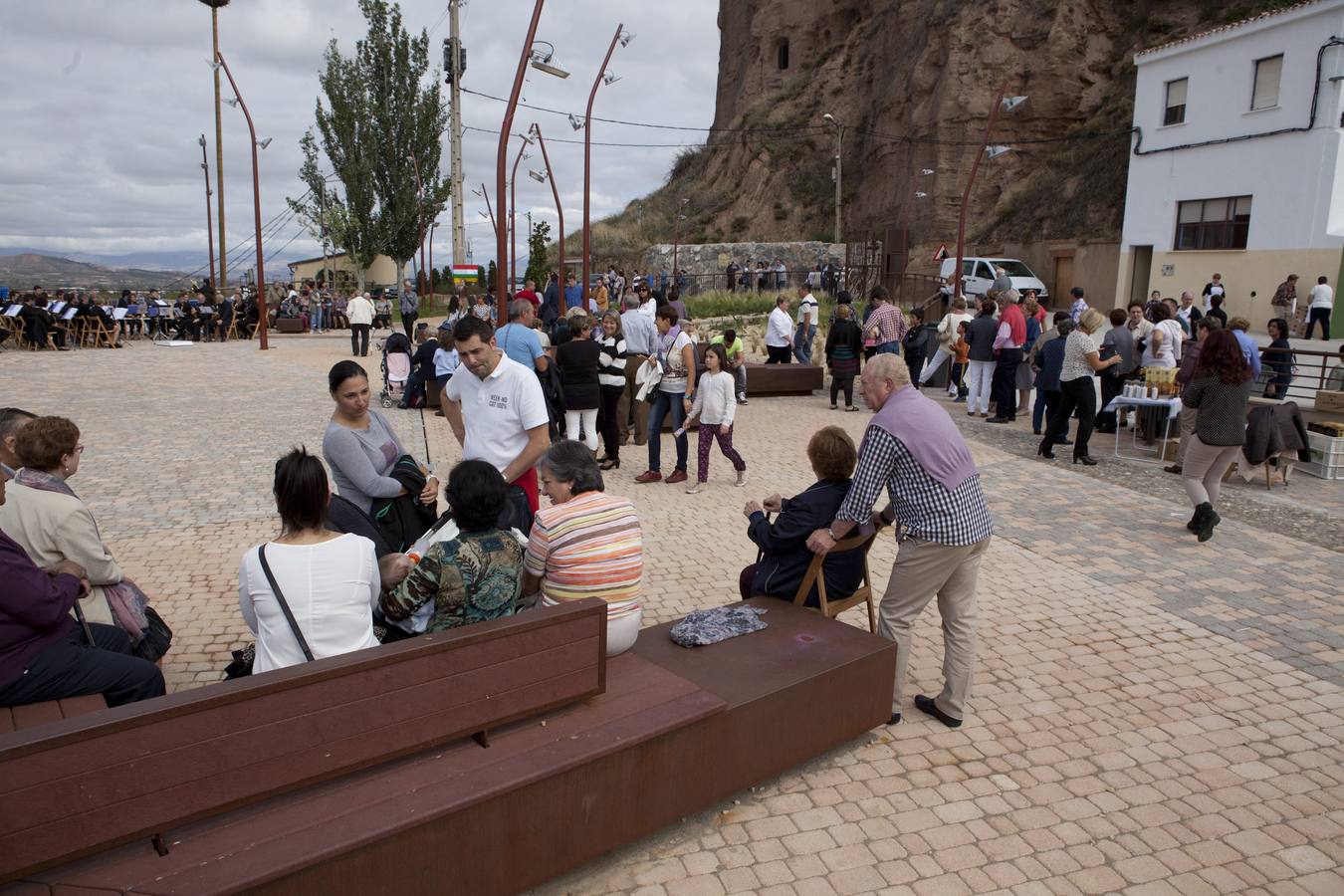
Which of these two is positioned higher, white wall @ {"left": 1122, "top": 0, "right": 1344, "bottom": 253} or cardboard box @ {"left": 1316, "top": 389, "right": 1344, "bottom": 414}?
white wall @ {"left": 1122, "top": 0, "right": 1344, "bottom": 253}

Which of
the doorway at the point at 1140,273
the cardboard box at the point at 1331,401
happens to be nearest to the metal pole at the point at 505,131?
the cardboard box at the point at 1331,401

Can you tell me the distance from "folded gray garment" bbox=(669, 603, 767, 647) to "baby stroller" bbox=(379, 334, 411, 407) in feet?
36.6

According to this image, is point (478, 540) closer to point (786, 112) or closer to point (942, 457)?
point (942, 457)

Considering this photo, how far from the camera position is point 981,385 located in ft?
44.5

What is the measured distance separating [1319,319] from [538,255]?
28.8 meters

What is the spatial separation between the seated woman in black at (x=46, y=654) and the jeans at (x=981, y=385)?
11946 mm

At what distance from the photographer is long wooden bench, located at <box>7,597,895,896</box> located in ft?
8.10

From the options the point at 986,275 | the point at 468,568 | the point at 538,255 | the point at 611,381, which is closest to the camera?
the point at 468,568

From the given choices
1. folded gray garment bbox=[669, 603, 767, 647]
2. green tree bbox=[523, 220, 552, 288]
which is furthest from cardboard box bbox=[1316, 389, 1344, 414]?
green tree bbox=[523, 220, 552, 288]

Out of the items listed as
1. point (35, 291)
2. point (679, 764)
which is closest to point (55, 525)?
point (679, 764)

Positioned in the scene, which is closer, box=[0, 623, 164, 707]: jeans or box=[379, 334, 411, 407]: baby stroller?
box=[0, 623, 164, 707]: jeans

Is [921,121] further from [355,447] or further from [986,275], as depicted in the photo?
[355,447]

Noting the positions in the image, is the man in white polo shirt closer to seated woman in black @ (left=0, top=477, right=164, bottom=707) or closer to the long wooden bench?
the long wooden bench

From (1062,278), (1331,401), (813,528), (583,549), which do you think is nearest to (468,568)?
(583,549)
